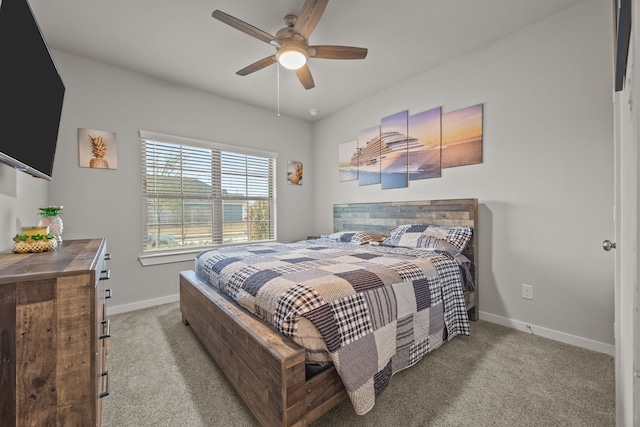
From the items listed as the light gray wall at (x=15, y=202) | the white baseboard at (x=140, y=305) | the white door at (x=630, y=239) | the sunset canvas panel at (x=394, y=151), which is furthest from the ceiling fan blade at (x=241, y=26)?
the white baseboard at (x=140, y=305)

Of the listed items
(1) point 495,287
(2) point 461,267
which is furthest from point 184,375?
(1) point 495,287

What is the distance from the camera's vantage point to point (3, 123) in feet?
3.57

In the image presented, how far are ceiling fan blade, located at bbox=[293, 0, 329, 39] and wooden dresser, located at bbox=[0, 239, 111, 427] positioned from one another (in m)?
1.89

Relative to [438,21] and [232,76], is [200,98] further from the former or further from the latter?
[438,21]

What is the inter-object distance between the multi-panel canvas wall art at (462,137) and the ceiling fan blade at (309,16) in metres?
1.74

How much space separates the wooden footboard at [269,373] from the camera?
112 cm

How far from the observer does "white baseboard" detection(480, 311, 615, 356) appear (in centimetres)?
199

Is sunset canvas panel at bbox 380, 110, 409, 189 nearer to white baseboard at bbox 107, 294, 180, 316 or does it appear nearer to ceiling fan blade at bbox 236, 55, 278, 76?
ceiling fan blade at bbox 236, 55, 278, 76

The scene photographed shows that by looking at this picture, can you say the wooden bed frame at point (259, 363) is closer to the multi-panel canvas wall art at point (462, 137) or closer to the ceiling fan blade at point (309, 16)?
the ceiling fan blade at point (309, 16)

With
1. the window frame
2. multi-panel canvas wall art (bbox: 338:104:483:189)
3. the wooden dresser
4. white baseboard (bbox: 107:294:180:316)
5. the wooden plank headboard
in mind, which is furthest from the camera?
the window frame

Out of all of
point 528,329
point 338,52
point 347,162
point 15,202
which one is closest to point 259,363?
point 15,202

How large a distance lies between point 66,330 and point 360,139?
3.57 metres

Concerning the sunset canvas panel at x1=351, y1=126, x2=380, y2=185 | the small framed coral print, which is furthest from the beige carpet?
the small framed coral print

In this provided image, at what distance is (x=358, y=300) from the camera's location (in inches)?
55.1
